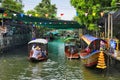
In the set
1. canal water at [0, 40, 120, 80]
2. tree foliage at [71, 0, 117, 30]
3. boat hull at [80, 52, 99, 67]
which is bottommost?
canal water at [0, 40, 120, 80]

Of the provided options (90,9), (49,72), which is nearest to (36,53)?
(49,72)

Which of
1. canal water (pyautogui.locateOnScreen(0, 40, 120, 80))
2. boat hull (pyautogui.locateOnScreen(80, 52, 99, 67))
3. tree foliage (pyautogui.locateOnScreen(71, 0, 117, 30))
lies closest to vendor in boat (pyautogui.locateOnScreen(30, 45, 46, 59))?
canal water (pyautogui.locateOnScreen(0, 40, 120, 80))

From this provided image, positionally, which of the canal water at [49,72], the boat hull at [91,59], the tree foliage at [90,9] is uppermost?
the tree foliage at [90,9]

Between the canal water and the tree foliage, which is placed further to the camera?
the tree foliage

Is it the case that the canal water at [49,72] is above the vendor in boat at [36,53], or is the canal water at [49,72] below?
below

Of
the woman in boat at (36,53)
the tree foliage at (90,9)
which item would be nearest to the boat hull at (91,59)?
the woman in boat at (36,53)

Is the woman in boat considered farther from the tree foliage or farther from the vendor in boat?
the tree foliage

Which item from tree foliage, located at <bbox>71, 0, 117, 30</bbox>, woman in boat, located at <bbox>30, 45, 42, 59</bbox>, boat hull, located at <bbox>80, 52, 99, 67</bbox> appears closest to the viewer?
boat hull, located at <bbox>80, 52, 99, 67</bbox>

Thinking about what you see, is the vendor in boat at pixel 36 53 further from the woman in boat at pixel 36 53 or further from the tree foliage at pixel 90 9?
the tree foliage at pixel 90 9

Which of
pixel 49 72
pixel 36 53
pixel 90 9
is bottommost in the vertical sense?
pixel 49 72

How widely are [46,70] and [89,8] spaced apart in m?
16.6

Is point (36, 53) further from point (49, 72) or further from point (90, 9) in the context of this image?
point (90, 9)

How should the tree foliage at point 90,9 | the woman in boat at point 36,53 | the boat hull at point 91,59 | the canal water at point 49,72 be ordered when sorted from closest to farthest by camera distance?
the canal water at point 49,72 < the boat hull at point 91,59 < the woman in boat at point 36,53 < the tree foliage at point 90,9

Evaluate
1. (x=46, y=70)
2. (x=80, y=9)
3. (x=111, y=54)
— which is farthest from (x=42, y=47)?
(x=111, y=54)
